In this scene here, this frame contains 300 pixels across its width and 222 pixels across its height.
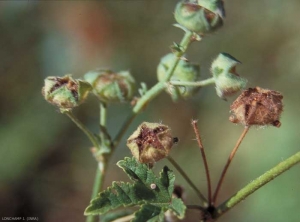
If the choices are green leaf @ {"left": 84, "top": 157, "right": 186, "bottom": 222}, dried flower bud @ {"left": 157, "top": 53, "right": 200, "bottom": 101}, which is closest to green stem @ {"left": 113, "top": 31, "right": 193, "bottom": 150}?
dried flower bud @ {"left": 157, "top": 53, "right": 200, "bottom": 101}

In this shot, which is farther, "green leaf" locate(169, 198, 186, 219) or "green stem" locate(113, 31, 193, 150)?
"green stem" locate(113, 31, 193, 150)

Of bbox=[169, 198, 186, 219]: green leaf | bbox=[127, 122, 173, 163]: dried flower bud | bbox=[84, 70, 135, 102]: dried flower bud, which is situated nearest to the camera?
bbox=[169, 198, 186, 219]: green leaf

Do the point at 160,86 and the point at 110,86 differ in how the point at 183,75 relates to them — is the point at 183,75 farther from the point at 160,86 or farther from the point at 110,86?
the point at 110,86

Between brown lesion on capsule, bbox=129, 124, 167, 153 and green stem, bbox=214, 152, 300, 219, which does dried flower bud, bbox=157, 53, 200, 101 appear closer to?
brown lesion on capsule, bbox=129, 124, 167, 153

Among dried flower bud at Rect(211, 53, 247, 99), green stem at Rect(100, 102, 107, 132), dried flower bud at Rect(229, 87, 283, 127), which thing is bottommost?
green stem at Rect(100, 102, 107, 132)

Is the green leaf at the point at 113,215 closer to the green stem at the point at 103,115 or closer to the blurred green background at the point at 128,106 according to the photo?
the green stem at the point at 103,115

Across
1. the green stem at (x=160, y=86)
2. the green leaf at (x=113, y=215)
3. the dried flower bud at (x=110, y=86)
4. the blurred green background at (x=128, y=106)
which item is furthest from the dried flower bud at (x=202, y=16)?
the blurred green background at (x=128, y=106)

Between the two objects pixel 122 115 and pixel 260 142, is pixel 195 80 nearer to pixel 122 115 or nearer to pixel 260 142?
pixel 260 142

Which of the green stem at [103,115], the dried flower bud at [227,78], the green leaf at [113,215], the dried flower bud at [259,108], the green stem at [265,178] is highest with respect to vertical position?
the dried flower bud at [227,78]
